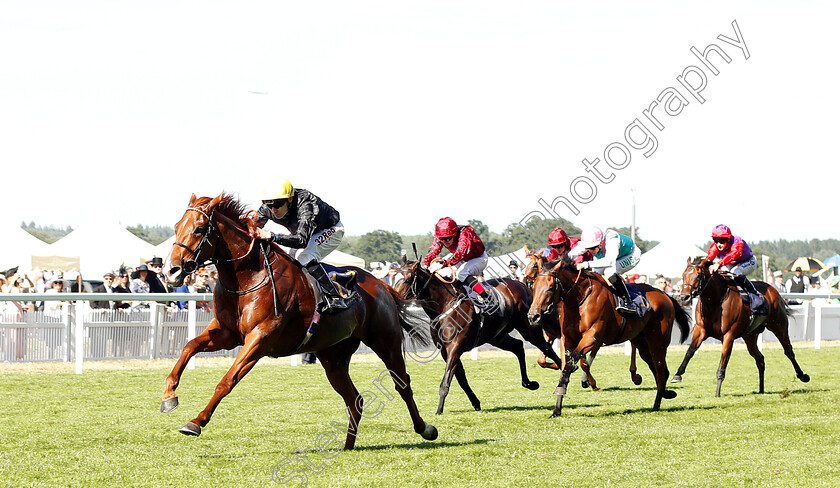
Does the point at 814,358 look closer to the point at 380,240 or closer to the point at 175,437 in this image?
the point at 175,437

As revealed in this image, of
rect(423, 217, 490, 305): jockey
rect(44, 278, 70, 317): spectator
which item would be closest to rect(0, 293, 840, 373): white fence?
rect(44, 278, 70, 317): spectator

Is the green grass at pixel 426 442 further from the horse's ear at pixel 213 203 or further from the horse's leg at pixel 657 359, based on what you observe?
the horse's ear at pixel 213 203

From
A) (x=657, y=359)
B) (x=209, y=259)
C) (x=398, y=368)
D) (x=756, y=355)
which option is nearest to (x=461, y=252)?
(x=657, y=359)

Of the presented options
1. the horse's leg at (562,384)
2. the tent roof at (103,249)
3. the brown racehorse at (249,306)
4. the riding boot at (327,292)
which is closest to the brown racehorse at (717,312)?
the horse's leg at (562,384)

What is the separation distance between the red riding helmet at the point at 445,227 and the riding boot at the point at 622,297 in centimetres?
186

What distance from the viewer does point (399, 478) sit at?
5.98 metres

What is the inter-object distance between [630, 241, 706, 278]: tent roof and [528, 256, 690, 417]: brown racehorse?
22.3 m

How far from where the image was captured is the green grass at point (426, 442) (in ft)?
19.9

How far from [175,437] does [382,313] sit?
192 cm

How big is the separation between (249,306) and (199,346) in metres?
0.42

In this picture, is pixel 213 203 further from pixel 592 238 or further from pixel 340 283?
pixel 592 238

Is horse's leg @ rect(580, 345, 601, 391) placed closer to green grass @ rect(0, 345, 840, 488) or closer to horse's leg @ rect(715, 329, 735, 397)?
green grass @ rect(0, 345, 840, 488)

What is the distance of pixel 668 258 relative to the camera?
33.0 meters

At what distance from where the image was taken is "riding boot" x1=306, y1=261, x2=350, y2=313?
6.84 meters
